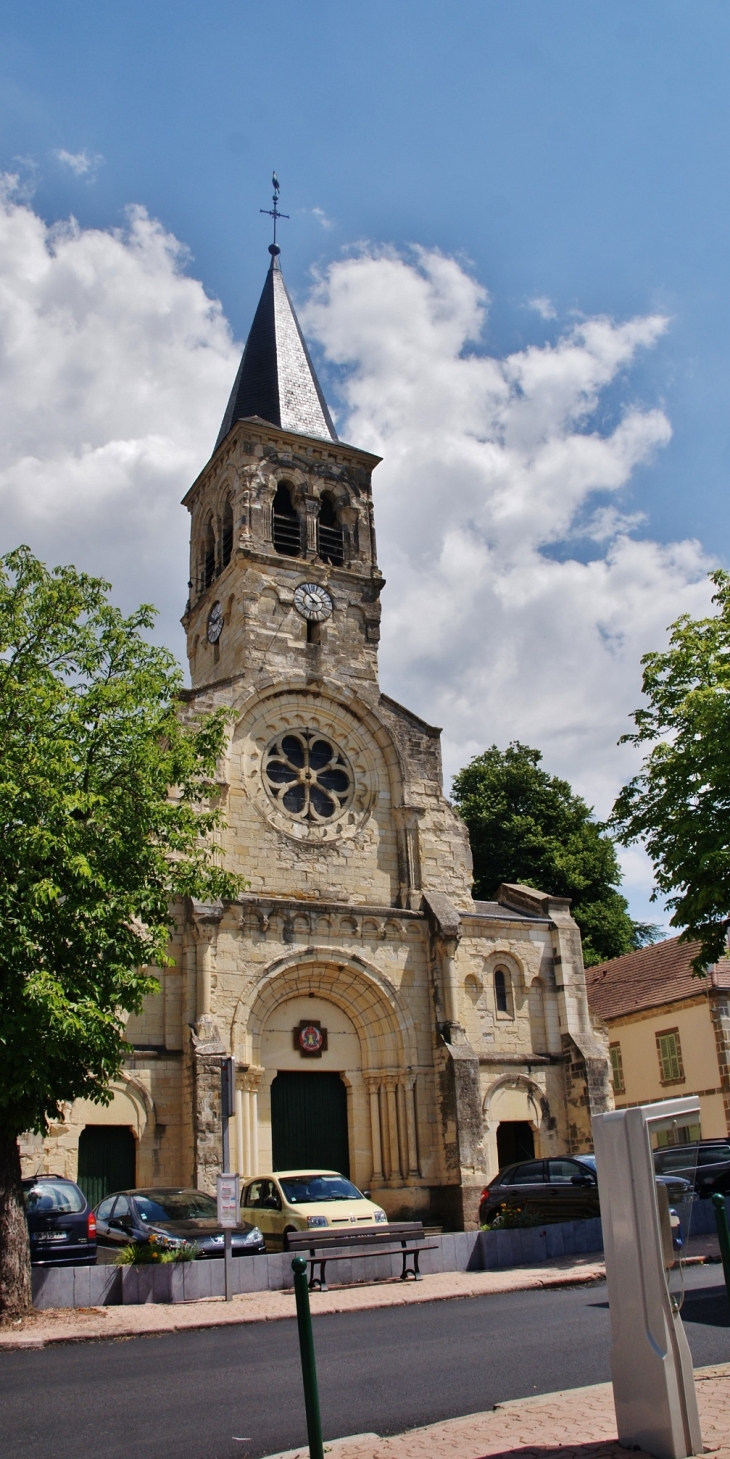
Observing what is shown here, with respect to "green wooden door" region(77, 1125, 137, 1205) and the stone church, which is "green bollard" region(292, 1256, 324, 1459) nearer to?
the stone church

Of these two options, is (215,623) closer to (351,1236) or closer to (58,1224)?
(58,1224)

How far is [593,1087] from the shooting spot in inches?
938

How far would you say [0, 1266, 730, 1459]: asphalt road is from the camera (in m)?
7.38

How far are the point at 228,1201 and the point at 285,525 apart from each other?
17.4 metres

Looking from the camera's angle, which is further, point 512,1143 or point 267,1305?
point 512,1143

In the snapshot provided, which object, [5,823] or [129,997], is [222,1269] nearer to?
[129,997]

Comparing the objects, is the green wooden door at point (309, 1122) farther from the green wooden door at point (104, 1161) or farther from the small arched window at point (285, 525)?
the small arched window at point (285, 525)

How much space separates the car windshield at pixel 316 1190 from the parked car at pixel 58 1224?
3.05 m

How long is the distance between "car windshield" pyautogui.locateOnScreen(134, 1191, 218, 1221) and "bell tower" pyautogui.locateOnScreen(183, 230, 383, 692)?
11.1 m

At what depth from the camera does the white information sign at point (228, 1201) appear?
13625 millimetres

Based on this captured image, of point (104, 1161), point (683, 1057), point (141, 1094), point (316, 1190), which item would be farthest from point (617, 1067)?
point (316, 1190)

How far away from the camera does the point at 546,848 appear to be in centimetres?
3962

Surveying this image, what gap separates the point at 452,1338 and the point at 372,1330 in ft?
3.85

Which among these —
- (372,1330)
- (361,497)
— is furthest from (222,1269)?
(361,497)
